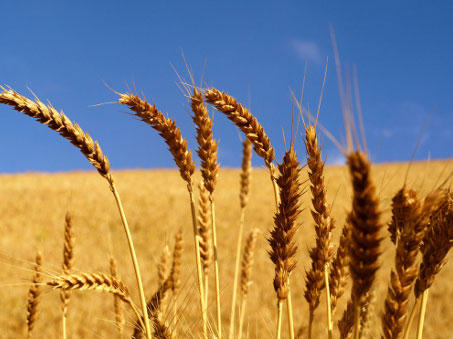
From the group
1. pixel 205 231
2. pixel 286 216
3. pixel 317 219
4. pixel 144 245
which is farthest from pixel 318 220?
pixel 144 245

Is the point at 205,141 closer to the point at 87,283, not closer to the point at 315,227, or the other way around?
the point at 315,227

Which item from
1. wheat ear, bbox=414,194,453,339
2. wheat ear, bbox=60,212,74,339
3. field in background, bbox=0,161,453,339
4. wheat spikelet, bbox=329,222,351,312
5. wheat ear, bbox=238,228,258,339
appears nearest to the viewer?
wheat ear, bbox=414,194,453,339

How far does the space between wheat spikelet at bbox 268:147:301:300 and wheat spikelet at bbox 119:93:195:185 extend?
0.42 m

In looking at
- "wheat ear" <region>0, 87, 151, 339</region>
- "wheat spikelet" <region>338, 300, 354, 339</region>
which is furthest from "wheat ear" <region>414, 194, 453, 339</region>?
"wheat ear" <region>0, 87, 151, 339</region>

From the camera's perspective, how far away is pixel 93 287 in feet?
4.25

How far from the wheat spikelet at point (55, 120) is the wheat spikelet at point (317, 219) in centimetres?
69

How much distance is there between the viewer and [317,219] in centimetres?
131

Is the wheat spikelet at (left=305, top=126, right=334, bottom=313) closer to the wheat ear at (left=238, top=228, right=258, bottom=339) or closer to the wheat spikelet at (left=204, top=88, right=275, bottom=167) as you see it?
the wheat spikelet at (left=204, top=88, right=275, bottom=167)

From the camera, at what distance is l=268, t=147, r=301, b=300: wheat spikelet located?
3.83 ft

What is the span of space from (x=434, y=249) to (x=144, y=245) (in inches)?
465

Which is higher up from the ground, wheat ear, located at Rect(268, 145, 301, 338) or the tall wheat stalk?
the tall wheat stalk

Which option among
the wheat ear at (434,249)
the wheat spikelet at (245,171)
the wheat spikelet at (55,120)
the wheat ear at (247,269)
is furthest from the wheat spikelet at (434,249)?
the wheat spikelet at (245,171)

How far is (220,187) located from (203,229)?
20.1 m

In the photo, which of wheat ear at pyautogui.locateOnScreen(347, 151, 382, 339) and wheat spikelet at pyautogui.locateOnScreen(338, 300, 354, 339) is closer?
wheat ear at pyautogui.locateOnScreen(347, 151, 382, 339)
